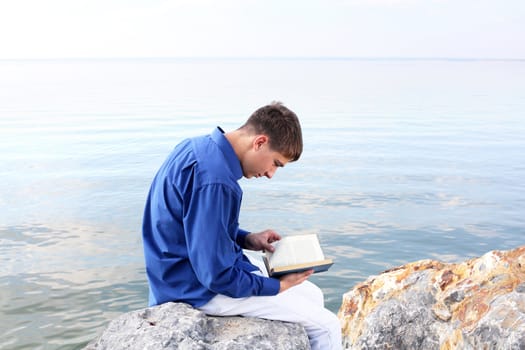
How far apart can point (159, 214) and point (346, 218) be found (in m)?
8.16

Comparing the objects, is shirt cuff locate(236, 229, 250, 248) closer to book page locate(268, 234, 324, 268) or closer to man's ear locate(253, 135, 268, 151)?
book page locate(268, 234, 324, 268)

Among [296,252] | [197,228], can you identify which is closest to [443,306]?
[296,252]

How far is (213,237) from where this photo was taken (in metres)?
3.30

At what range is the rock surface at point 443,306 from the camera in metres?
4.11

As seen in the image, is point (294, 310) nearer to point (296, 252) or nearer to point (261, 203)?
point (296, 252)

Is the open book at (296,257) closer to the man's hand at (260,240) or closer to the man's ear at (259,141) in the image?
the man's hand at (260,240)

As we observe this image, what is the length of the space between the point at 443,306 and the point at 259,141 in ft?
7.04

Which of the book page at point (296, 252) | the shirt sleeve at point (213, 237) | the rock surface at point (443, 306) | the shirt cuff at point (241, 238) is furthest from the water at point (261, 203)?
the shirt sleeve at point (213, 237)

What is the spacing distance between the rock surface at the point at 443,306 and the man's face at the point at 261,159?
70.4 inches

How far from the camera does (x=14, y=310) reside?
25.6 feet

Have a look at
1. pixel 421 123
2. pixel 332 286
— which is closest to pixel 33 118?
pixel 421 123

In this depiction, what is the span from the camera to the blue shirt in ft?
10.9

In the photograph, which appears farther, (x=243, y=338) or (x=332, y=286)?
(x=332, y=286)

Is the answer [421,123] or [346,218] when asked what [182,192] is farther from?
[421,123]
